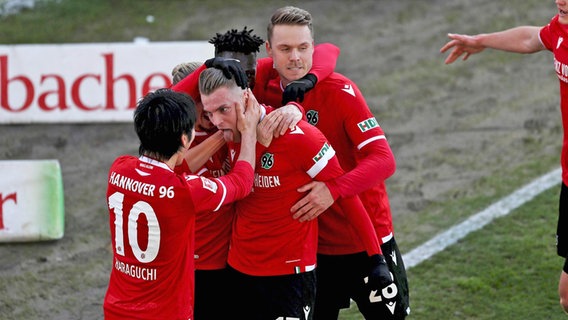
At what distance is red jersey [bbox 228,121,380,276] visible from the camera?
186 inches

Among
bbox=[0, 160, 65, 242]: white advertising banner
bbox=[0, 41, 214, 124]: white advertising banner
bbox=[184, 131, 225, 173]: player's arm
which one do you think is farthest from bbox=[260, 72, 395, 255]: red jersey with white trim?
bbox=[0, 41, 214, 124]: white advertising banner

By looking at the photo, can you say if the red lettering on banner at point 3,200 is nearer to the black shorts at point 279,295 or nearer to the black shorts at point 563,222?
the black shorts at point 279,295

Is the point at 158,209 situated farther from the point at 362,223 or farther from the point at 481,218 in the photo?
the point at 481,218

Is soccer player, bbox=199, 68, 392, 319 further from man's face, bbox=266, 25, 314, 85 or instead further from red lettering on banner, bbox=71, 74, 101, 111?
red lettering on banner, bbox=71, 74, 101, 111

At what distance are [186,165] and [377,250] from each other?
999mm

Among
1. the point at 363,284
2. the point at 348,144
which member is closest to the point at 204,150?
the point at 348,144

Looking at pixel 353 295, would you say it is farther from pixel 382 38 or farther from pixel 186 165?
pixel 382 38

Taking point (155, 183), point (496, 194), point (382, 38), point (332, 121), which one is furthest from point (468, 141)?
point (155, 183)

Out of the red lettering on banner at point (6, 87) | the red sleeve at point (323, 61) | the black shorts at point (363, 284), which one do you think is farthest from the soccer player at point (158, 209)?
the red lettering on banner at point (6, 87)

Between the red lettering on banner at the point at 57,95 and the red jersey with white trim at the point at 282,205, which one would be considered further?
the red lettering on banner at the point at 57,95

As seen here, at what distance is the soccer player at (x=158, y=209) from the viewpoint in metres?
4.35

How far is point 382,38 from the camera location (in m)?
11.0

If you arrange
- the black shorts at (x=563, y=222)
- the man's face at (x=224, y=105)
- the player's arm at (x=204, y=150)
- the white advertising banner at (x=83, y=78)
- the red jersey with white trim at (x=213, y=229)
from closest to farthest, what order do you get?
the man's face at (x=224, y=105) → the player's arm at (x=204, y=150) → the red jersey with white trim at (x=213, y=229) → the black shorts at (x=563, y=222) → the white advertising banner at (x=83, y=78)

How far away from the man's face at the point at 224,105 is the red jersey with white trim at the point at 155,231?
279mm
